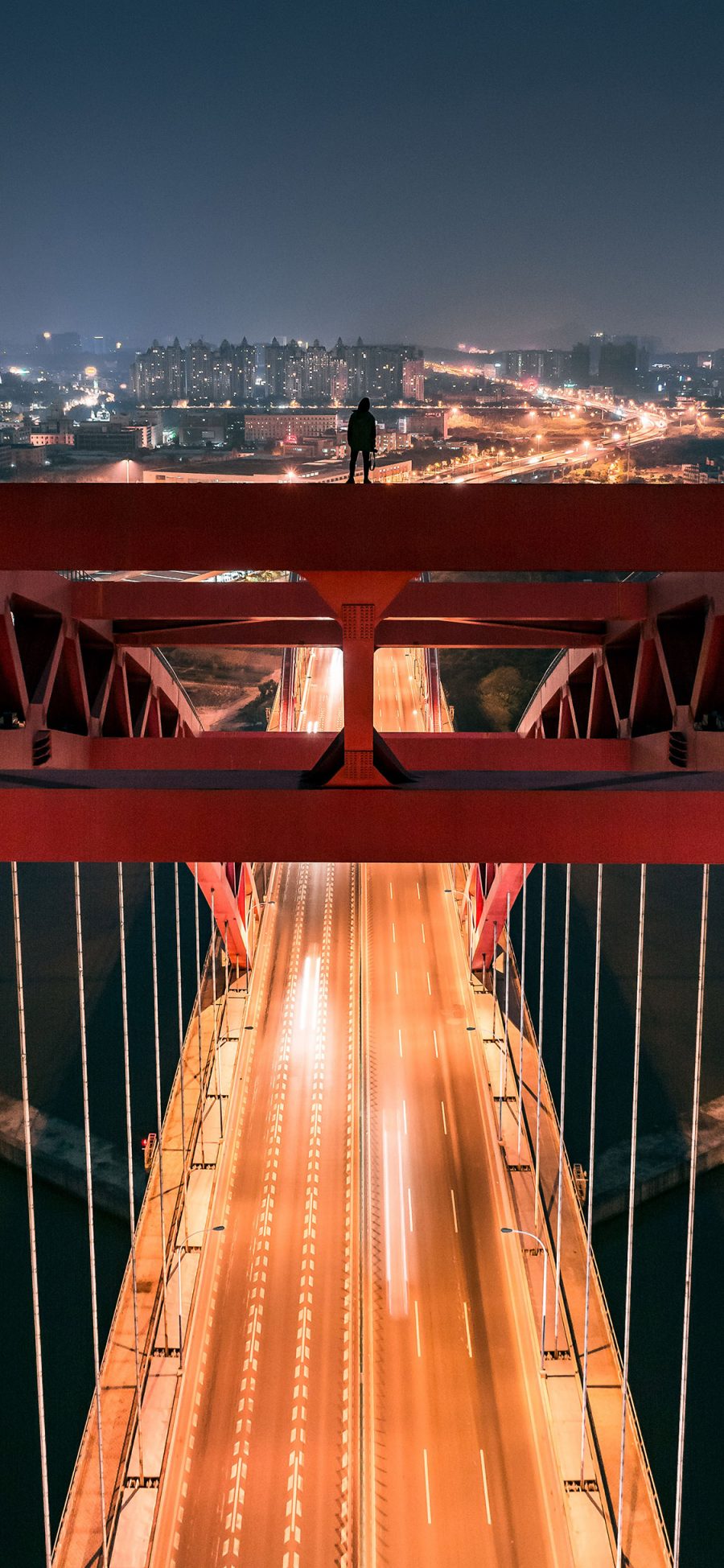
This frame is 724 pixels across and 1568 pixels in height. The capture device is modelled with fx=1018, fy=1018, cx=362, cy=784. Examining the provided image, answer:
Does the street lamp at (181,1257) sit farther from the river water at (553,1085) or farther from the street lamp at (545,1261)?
the street lamp at (545,1261)

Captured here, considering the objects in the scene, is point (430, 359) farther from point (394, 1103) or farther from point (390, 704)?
point (394, 1103)

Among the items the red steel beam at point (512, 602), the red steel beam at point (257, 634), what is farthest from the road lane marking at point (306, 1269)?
the red steel beam at point (512, 602)

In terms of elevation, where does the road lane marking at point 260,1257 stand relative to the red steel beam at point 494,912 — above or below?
below

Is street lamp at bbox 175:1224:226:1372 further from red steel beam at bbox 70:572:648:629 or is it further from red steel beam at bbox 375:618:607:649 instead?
red steel beam at bbox 70:572:648:629

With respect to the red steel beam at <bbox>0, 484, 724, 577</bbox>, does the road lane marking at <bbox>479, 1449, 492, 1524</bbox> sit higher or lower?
lower

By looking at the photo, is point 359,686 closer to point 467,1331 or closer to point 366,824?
point 366,824

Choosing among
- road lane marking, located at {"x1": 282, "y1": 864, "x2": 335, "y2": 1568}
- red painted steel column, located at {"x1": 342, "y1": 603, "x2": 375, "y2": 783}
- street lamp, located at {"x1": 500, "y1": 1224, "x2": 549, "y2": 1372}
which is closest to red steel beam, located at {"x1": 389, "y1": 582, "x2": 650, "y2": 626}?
red painted steel column, located at {"x1": 342, "y1": 603, "x2": 375, "y2": 783}
